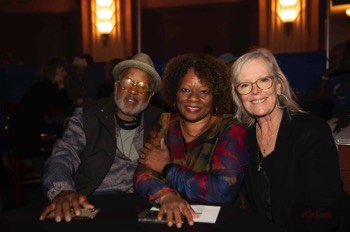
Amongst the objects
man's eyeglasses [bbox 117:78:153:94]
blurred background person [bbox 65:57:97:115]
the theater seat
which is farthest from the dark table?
blurred background person [bbox 65:57:97:115]

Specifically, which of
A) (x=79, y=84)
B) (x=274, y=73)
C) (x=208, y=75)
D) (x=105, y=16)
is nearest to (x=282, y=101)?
(x=274, y=73)

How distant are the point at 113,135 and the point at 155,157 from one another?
18.0 inches

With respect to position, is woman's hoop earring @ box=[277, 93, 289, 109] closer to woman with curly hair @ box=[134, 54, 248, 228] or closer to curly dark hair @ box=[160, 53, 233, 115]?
woman with curly hair @ box=[134, 54, 248, 228]

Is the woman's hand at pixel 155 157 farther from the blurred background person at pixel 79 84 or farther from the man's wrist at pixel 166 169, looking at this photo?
the blurred background person at pixel 79 84

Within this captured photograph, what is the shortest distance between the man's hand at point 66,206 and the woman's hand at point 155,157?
479 mm

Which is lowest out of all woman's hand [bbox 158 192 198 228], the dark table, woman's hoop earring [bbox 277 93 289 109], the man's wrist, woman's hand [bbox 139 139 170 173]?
the dark table

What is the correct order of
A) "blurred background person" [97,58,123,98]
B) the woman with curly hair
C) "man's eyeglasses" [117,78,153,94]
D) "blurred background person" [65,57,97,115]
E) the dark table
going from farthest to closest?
"blurred background person" [65,57,97,115] < "blurred background person" [97,58,123,98] < "man's eyeglasses" [117,78,153,94] < the woman with curly hair < the dark table

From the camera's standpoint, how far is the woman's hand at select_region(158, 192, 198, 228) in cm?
187

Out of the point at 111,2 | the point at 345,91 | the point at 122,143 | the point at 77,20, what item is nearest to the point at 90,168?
the point at 122,143

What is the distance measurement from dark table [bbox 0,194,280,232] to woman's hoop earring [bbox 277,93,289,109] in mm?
657

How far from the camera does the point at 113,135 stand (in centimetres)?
283

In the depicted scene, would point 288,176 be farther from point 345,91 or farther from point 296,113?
point 345,91

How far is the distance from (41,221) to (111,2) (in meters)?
8.31

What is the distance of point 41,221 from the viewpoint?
1.91 meters
